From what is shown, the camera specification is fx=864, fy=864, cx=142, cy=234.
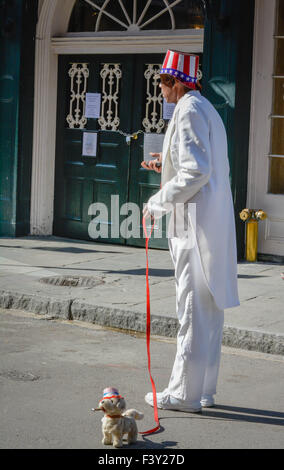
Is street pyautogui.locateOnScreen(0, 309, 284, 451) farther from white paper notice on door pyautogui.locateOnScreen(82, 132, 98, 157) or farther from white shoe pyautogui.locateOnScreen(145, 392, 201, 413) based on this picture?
white paper notice on door pyautogui.locateOnScreen(82, 132, 98, 157)

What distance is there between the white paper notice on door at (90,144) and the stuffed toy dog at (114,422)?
22.9 ft

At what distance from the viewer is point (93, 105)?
1103 centimetres

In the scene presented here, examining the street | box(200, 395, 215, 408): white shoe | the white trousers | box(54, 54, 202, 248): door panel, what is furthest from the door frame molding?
box(200, 395, 215, 408): white shoe

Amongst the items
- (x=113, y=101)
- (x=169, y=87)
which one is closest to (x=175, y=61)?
(x=169, y=87)

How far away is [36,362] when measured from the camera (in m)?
6.03

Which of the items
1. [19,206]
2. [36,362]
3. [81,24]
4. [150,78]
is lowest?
[36,362]

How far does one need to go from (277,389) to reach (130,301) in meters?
2.35

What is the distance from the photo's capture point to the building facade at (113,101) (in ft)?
32.0

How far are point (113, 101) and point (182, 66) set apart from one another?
19.8 feet

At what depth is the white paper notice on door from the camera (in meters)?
11.1

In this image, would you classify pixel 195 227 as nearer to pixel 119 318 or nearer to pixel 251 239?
pixel 119 318

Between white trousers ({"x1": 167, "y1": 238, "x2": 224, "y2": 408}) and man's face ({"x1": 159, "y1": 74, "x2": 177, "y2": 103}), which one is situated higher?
man's face ({"x1": 159, "y1": 74, "x2": 177, "y2": 103})
